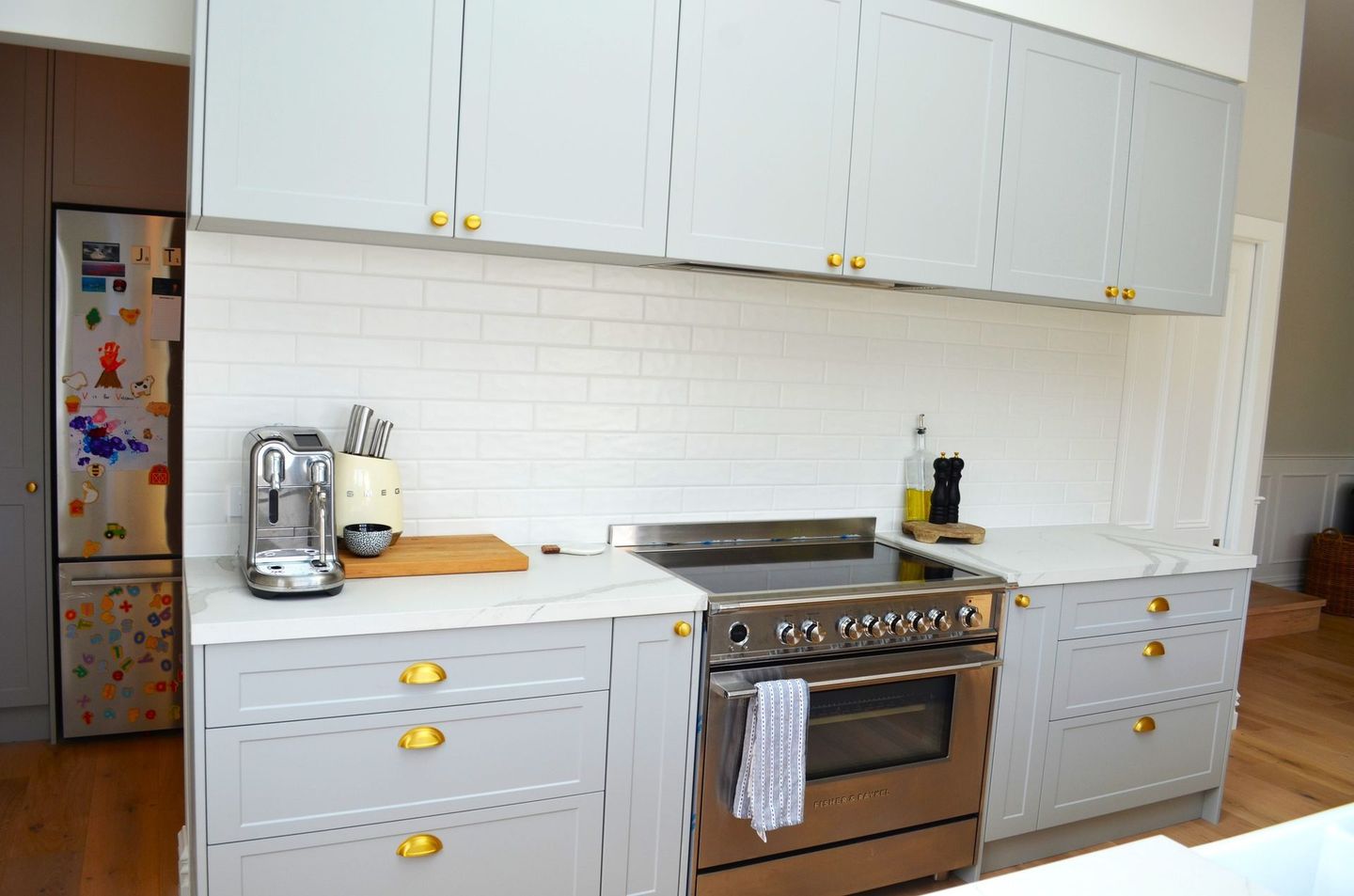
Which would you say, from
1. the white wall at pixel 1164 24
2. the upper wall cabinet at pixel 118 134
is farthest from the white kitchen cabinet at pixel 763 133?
the upper wall cabinet at pixel 118 134

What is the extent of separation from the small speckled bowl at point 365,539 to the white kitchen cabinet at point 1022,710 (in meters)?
1.66

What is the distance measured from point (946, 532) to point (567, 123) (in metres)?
1.70

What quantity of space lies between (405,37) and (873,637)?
1.75 metres

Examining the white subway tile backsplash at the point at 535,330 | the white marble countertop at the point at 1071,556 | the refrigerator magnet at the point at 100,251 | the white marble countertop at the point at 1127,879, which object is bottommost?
the white marble countertop at the point at 1127,879

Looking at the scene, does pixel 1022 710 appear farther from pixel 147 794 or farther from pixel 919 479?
pixel 147 794

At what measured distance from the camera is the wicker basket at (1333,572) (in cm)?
640

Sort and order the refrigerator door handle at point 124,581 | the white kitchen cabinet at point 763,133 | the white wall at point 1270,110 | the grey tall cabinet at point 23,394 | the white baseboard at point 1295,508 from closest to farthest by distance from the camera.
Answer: the white kitchen cabinet at point 763,133
the grey tall cabinet at point 23,394
the refrigerator door handle at point 124,581
the white wall at point 1270,110
the white baseboard at point 1295,508

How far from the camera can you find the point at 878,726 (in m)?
2.56

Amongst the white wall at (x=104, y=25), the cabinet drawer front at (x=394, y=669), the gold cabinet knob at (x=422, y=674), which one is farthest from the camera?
the white wall at (x=104, y=25)

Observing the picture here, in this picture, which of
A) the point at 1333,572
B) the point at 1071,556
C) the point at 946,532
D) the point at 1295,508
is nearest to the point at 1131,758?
the point at 1071,556

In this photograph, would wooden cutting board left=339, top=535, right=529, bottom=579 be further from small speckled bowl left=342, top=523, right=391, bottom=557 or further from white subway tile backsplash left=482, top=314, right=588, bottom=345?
white subway tile backsplash left=482, top=314, right=588, bottom=345

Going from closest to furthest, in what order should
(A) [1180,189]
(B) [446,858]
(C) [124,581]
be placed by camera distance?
(B) [446,858]
(A) [1180,189]
(C) [124,581]

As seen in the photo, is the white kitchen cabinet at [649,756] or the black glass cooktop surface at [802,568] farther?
the black glass cooktop surface at [802,568]

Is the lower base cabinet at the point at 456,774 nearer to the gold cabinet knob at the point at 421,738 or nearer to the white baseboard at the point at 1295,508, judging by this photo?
the gold cabinet knob at the point at 421,738
